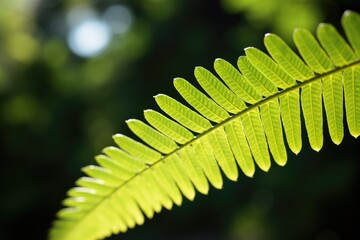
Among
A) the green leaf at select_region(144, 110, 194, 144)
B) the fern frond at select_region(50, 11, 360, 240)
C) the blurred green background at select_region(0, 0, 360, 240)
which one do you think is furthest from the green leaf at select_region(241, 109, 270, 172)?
the blurred green background at select_region(0, 0, 360, 240)

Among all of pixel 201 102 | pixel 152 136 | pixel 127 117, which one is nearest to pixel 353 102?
pixel 201 102


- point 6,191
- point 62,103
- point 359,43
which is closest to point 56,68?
→ point 62,103

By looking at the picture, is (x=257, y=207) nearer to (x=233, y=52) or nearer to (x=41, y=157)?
(x=233, y=52)

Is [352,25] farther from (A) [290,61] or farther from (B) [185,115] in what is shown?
(B) [185,115]

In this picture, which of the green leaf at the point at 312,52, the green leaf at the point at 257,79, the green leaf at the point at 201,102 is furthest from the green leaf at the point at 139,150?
the green leaf at the point at 312,52

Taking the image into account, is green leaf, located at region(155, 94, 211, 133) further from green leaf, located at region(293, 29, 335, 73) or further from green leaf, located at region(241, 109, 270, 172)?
green leaf, located at region(293, 29, 335, 73)

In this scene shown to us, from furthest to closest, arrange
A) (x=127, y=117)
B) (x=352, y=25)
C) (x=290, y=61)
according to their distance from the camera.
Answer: (x=127, y=117)
(x=290, y=61)
(x=352, y=25)
